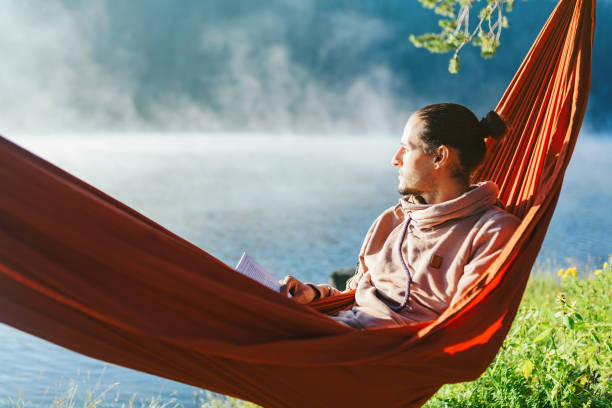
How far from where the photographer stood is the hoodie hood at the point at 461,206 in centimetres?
150

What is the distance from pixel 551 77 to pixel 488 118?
0.33m

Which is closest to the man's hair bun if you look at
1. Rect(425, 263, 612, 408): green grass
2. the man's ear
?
the man's ear

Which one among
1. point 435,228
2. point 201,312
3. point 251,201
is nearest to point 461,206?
point 435,228

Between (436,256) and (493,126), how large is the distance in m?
0.40

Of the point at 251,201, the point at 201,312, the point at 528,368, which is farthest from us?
the point at 251,201

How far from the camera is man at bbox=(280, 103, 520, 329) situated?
1467 mm

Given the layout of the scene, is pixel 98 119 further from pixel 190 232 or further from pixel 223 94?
pixel 190 232

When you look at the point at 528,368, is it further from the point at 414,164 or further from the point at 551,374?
the point at 414,164

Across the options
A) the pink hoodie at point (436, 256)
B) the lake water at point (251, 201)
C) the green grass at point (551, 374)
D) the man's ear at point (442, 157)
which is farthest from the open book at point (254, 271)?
the lake water at point (251, 201)

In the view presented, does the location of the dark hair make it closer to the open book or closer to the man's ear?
the man's ear

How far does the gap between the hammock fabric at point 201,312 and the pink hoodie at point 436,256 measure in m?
0.07

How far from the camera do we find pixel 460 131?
5.15 ft

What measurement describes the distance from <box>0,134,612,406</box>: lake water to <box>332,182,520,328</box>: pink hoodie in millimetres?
2002

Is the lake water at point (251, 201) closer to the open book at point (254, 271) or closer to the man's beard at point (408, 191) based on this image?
the open book at point (254, 271)
